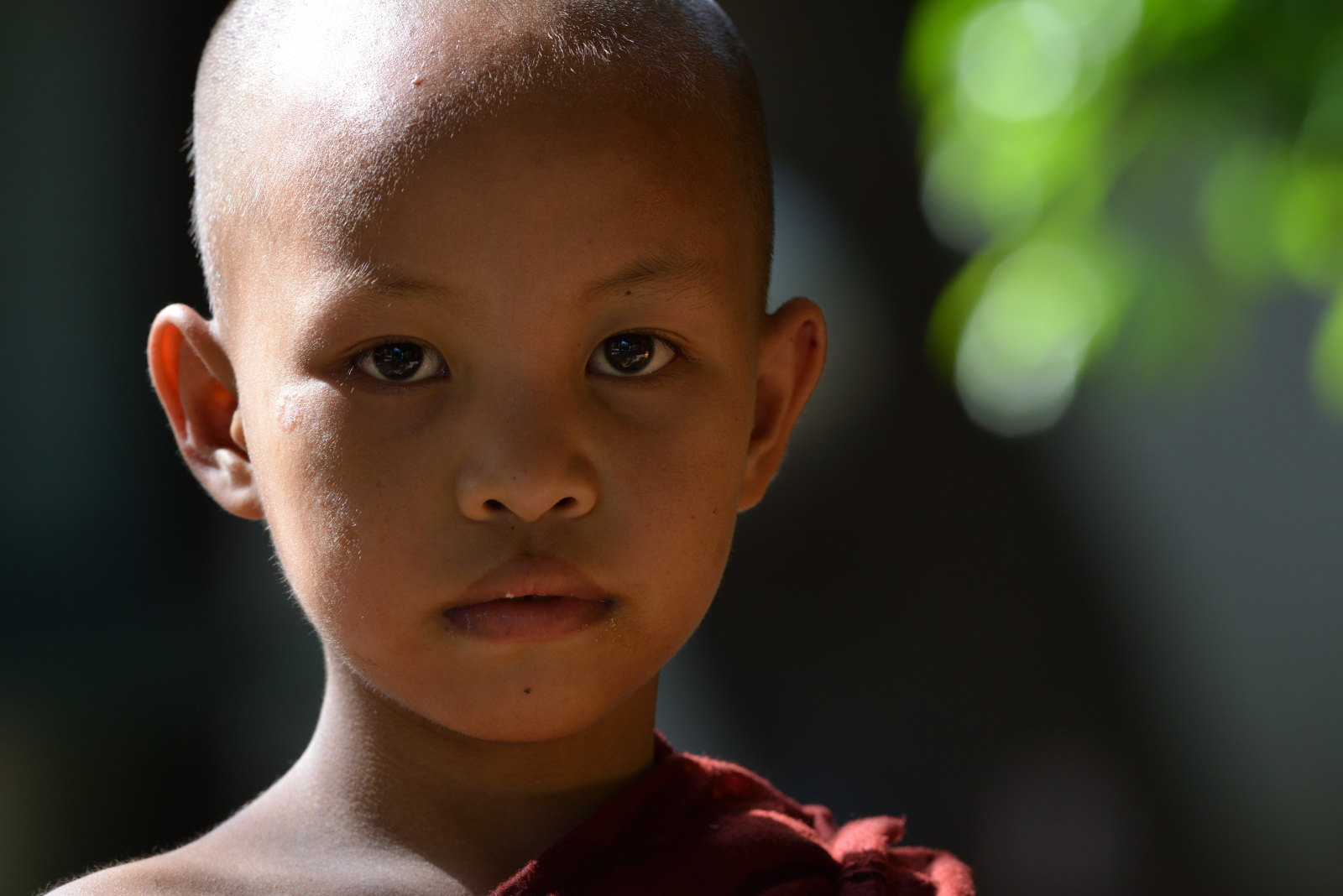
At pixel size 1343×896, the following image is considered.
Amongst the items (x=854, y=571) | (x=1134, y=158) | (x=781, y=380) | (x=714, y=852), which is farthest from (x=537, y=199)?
(x=854, y=571)

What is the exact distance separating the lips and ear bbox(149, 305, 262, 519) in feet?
0.66

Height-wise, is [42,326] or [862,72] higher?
[862,72]

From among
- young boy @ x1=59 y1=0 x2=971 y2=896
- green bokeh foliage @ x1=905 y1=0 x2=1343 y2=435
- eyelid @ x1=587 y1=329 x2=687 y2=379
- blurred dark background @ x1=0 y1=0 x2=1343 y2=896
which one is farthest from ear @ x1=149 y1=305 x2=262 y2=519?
blurred dark background @ x1=0 y1=0 x2=1343 y2=896

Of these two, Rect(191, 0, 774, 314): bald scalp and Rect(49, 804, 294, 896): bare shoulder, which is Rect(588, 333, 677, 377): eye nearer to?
Rect(191, 0, 774, 314): bald scalp

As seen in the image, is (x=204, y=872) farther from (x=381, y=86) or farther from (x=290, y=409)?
(x=381, y=86)

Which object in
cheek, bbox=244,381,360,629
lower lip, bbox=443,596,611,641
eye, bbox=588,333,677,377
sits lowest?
lower lip, bbox=443,596,611,641

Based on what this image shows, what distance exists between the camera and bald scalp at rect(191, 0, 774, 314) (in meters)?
0.70

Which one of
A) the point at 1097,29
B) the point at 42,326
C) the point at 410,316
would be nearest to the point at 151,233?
the point at 42,326

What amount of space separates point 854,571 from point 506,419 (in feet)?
5.67

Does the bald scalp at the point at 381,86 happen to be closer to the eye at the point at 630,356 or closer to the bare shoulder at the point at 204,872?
the eye at the point at 630,356

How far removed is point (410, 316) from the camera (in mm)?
688

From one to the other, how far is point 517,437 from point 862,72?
5.98 ft

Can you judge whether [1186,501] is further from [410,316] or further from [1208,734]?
[410,316]

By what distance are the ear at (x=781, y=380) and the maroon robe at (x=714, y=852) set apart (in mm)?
194
